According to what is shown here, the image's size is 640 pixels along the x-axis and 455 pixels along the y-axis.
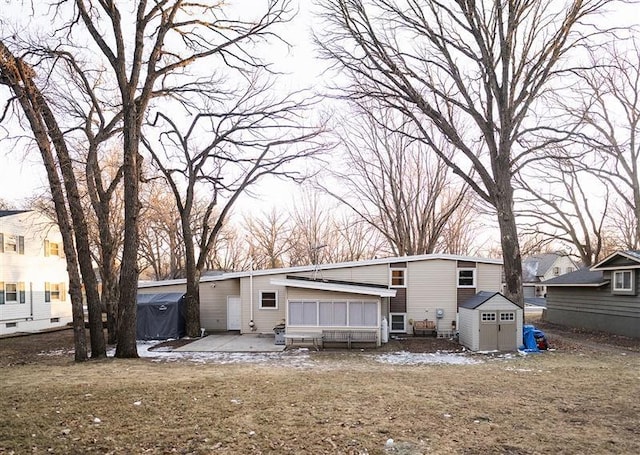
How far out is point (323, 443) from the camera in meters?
5.61

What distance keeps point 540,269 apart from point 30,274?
171ft

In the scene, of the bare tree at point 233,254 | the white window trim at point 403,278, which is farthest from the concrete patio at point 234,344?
the bare tree at point 233,254

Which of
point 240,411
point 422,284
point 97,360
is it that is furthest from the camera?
point 422,284

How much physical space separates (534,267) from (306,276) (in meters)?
45.2

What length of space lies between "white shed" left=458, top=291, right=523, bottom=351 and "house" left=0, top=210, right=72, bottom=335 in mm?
21389

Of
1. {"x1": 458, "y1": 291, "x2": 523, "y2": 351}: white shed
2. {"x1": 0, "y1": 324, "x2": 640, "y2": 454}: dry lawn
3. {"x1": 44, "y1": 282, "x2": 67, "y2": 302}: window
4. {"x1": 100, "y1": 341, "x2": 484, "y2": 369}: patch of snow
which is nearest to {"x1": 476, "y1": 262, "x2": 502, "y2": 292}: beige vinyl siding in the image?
{"x1": 458, "y1": 291, "x2": 523, "y2": 351}: white shed

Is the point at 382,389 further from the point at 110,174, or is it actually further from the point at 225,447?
the point at 110,174

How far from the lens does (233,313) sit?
2327 cm

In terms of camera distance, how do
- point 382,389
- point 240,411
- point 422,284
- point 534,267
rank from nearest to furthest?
point 240,411 < point 382,389 < point 422,284 < point 534,267

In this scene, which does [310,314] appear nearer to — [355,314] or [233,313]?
[355,314]

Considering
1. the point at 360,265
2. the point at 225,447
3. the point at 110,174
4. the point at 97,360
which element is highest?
the point at 110,174

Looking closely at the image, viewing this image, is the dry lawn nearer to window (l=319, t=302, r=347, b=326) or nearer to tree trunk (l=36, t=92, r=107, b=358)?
tree trunk (l=36, t=92, r=107, b=358)

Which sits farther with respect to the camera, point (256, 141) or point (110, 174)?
point (110, 174)

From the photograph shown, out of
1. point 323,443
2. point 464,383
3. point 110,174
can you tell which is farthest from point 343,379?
point 110,174
